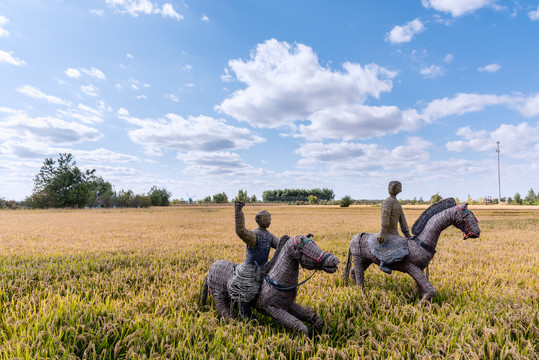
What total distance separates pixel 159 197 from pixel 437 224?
69.7 m

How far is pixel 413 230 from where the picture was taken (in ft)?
14.6

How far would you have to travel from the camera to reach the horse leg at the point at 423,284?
3926mm

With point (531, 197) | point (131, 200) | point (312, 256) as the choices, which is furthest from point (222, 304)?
point (531, 197)

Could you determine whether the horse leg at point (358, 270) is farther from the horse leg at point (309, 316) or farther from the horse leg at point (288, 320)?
the horse leg at point (288, 320)

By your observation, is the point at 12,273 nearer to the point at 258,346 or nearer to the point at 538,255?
the point at 258,346

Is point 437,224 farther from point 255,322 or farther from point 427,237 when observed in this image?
point 255,322

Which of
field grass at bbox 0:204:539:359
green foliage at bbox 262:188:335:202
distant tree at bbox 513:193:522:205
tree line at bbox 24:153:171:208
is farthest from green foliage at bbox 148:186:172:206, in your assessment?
distant tree at bbox 513:193:522:205

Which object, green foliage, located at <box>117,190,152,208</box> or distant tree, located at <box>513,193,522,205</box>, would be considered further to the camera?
green foliage, located at <box>117,190,152,208</box>

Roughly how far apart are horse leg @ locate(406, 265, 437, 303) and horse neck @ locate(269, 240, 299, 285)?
2.23m

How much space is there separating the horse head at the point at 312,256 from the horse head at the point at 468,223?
2548 millimetres

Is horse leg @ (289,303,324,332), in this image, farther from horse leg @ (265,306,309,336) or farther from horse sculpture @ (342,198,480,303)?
horse sculpture @ (342,198,480,303)

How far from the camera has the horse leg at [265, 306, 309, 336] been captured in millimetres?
2820

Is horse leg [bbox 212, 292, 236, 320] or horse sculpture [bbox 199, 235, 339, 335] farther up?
horse sculpture [bbox 199, 235, 339, 335]

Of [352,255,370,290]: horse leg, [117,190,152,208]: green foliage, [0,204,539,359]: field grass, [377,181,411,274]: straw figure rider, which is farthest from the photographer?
[117,190,152,208]: green foliage
